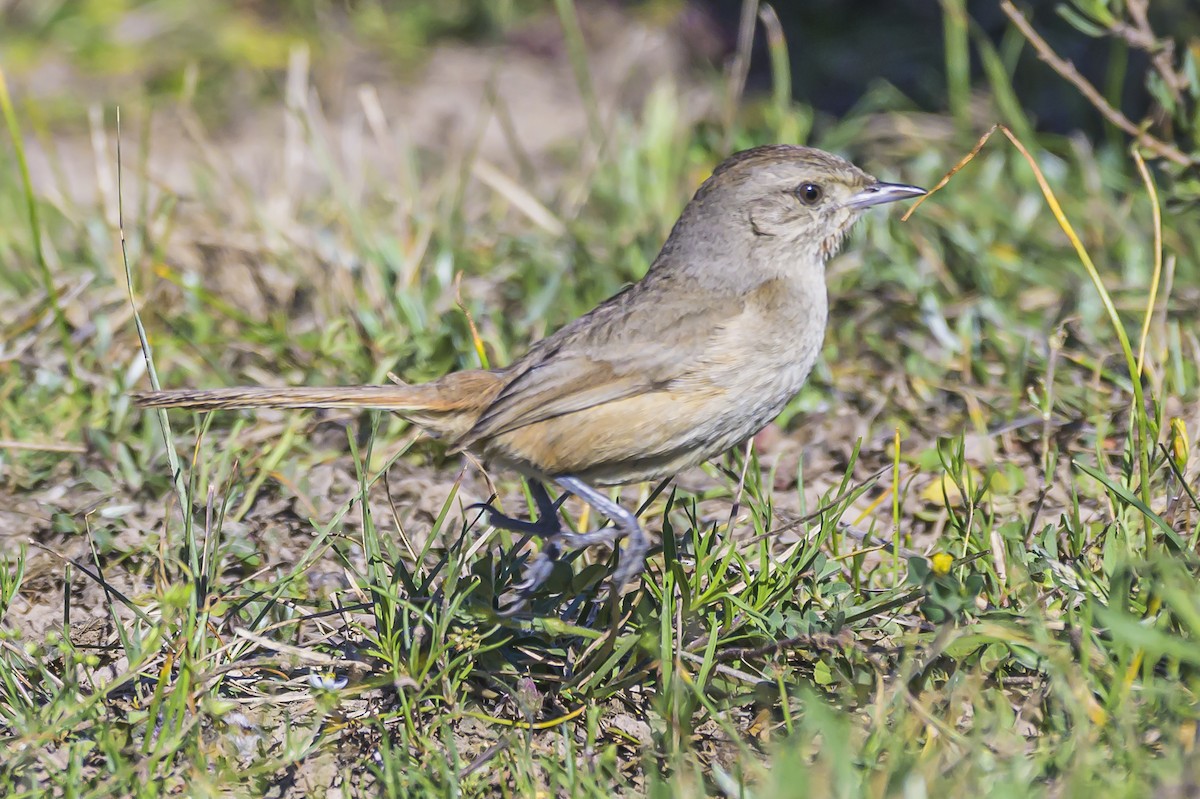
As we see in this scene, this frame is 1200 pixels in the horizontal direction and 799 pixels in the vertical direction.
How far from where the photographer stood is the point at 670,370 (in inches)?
155

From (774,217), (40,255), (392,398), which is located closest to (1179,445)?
(774,217)

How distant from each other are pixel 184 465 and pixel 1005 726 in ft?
9.40

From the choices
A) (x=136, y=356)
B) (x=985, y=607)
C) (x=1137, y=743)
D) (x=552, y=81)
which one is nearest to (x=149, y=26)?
(x=552, y=81)

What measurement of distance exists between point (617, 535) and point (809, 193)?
134 centimetres

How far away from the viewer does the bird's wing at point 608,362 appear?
13.0ft

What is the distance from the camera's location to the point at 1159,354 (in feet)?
15.5

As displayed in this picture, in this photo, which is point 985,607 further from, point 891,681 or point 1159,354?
Answer: point 1159,354

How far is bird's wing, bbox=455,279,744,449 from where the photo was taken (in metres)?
3.96

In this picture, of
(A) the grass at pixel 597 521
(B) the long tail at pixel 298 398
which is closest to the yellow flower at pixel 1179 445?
(A) the grass at pixel 597 521

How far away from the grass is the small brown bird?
0.17 meters

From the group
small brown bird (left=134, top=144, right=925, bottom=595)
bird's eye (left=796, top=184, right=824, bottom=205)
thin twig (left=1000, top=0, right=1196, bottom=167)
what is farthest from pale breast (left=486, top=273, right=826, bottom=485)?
thin twig (left=1000, top=0, right=1196, bottom=167)

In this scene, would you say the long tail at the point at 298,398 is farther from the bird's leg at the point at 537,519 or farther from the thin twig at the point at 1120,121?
the thin twig at the point at 1120,121

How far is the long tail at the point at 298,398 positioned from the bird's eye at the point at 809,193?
1280 mm

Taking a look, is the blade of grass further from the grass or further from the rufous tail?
the rufous tail
